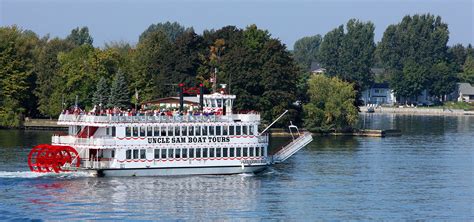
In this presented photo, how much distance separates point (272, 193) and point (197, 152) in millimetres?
8732

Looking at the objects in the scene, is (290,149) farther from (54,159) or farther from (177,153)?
(54,159)

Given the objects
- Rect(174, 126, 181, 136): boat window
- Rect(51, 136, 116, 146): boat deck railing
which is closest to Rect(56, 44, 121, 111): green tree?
Rect(174, 126, 181, 136): boat window

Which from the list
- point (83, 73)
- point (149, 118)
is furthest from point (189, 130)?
point (83, 73)

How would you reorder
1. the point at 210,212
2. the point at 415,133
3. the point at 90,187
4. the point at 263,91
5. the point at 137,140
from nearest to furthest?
1. the point at 210,212
2. the point at 90,187
3. the point at 137,140
4. the point at 263,91
5. the point at 415,133

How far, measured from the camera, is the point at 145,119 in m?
78.9

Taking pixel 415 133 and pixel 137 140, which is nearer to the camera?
pixel 137 140

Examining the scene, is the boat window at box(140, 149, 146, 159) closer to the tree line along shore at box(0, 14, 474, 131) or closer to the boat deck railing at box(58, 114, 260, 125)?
the boat deck railing at box(58, 114, 260, 125)

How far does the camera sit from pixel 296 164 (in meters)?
92.8

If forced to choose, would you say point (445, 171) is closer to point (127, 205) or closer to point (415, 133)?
point (127, 205)

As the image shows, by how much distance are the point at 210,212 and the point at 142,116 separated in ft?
49.9

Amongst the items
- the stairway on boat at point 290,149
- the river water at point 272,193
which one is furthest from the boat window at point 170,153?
the stairway on boat at point 290,149

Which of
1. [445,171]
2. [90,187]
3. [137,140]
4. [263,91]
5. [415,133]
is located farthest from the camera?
[415,133]

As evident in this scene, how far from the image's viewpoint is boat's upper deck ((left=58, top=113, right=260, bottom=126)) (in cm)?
7812

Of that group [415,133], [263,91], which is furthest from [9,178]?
[415,133]
